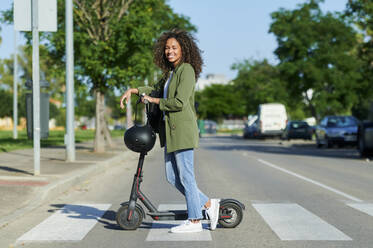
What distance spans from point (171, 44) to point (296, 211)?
2952 millimetres

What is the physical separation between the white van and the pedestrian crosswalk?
106 ft

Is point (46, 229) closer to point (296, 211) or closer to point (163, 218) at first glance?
point (163, 218)

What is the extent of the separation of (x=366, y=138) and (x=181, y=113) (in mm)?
13963

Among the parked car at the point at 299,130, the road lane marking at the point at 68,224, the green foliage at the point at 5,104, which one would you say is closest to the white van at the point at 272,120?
the parked car at the point at 299,130

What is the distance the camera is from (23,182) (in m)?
9.39

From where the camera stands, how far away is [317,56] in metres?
36.6

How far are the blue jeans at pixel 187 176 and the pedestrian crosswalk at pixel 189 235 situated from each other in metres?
0.30

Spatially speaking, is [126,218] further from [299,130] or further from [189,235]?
[299,130]

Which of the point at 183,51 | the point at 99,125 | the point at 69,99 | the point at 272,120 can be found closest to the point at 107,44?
the point at 99,125

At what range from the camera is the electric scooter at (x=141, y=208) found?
219 inches

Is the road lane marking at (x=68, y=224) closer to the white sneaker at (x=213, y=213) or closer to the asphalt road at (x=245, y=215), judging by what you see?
the asphalt road at (x=245, y=215)

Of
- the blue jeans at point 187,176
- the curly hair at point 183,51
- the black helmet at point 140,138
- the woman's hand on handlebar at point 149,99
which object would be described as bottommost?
the blue jeans at point 187,176

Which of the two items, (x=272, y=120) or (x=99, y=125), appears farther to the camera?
(x=272, y=120)

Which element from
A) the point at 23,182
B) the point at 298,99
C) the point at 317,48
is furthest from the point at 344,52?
the point at 23,182
